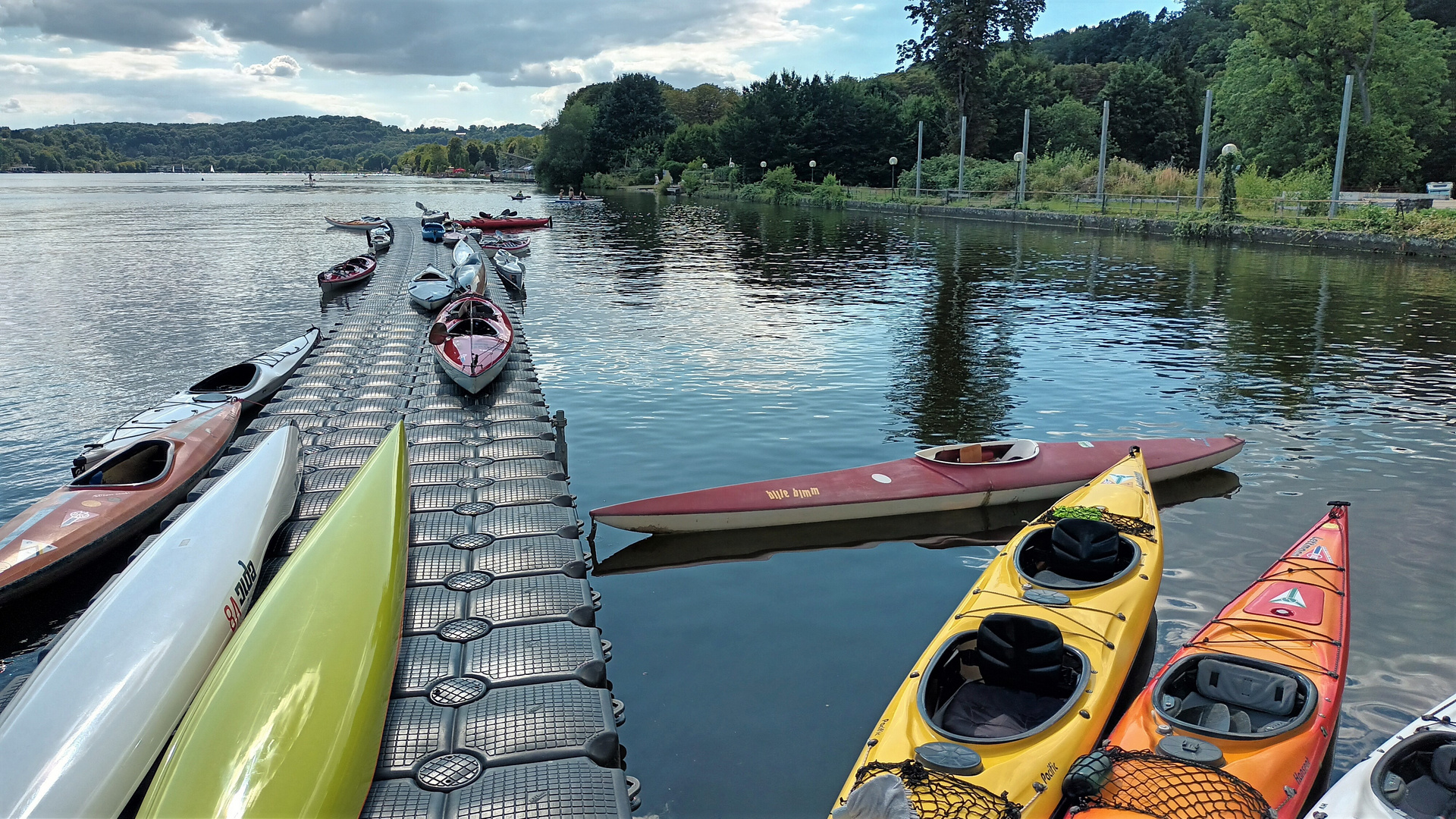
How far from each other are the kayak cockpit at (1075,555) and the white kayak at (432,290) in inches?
676

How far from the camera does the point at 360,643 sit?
6.06m

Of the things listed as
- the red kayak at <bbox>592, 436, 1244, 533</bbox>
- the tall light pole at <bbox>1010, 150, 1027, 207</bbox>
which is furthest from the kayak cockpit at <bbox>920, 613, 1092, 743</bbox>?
the tall light pole at <bbox>1010, 150, 1027, 207</bbox>

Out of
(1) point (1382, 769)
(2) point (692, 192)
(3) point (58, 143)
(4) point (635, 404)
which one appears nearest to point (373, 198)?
(2) point (692, 192)

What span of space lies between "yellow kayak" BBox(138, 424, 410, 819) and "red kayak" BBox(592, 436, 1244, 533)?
3.30 m

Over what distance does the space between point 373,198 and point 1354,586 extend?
97.4 m

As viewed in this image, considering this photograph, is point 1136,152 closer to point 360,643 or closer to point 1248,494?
point 1248,494

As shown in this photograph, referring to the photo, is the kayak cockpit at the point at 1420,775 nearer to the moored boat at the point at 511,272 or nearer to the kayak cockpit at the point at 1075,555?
the kayak cockpit at the point at 1075,555

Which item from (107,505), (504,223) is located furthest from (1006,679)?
(504,223)

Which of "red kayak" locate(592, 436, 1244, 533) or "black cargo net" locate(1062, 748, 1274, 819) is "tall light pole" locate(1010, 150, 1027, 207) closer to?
"red kayak" locate(592, 436, 1244, 533)

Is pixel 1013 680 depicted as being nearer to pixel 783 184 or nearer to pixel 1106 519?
pixel 1106 519

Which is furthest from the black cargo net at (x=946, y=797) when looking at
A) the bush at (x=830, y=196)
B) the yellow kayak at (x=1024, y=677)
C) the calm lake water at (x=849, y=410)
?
the bush at (x=830, y=196)

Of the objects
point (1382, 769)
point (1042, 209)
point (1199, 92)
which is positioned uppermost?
point (1199, 92)

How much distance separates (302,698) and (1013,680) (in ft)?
15.4

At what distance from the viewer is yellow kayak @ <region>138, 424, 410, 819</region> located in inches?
186
